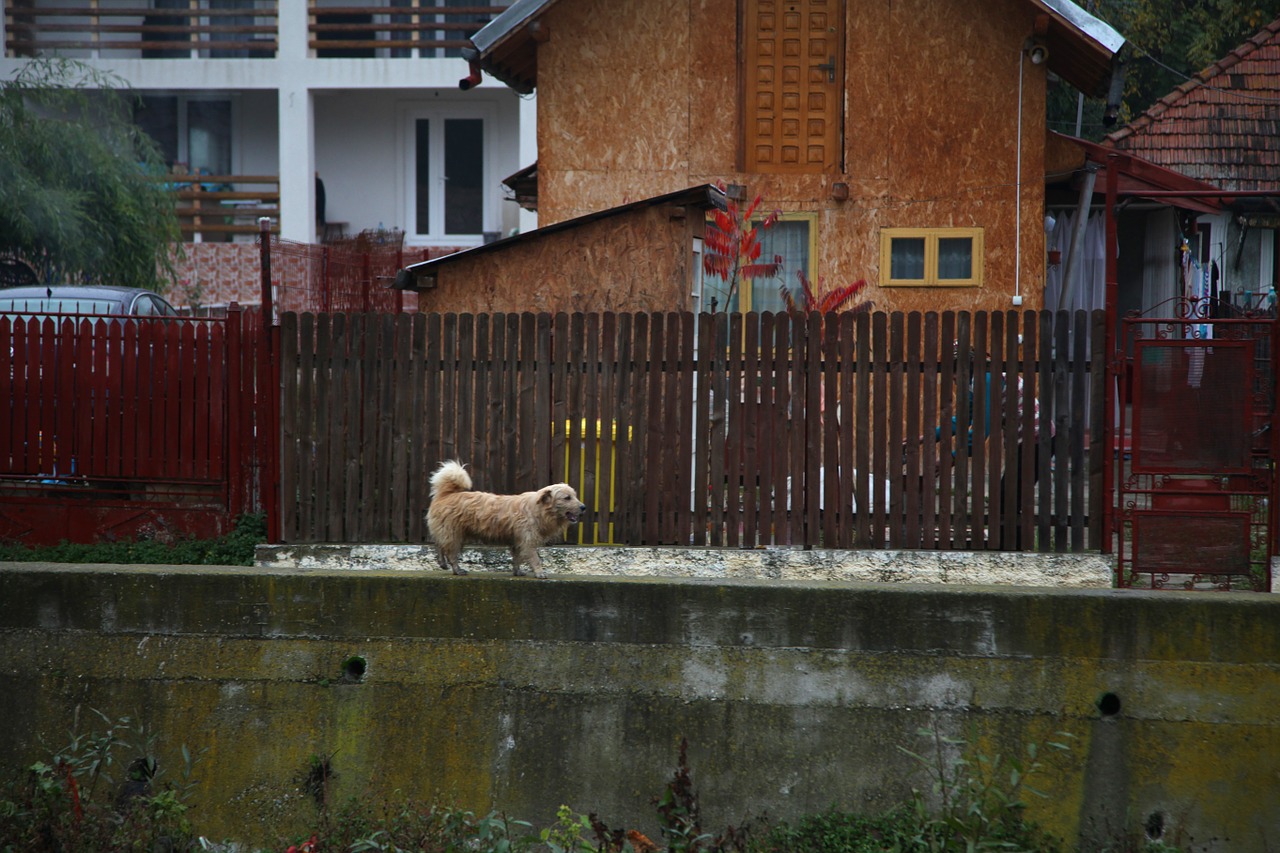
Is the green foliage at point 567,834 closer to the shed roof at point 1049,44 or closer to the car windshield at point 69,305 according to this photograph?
the car windshield at point 69,305

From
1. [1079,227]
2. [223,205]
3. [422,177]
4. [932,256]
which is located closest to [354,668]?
[932,256]

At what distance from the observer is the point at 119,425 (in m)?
10.0

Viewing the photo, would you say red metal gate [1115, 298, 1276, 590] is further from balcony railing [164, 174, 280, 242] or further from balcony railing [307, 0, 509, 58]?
balcony railing [164, 174, 280, 242]

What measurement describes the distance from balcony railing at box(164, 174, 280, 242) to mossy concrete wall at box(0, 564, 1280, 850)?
20555 mm

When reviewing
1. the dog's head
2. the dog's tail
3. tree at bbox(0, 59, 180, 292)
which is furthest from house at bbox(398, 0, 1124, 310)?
tree at bbox(0, 59, 180, 292)

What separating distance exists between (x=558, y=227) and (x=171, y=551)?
4.17 metres

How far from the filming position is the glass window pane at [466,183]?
27.7 m

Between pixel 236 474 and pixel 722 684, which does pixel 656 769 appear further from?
pixel 236 474

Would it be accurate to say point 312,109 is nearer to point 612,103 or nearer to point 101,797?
point 612,103

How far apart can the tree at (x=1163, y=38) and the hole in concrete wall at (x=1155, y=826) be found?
63.7 feet

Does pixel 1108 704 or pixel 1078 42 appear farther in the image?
pixel 1078 42

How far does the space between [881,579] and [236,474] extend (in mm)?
5053

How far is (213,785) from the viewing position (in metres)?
6.79

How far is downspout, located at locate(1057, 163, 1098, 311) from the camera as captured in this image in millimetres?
14031
